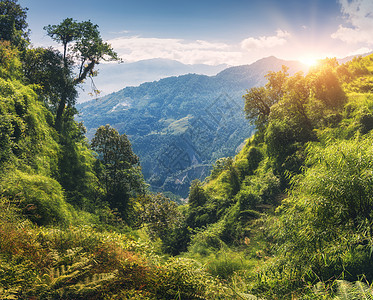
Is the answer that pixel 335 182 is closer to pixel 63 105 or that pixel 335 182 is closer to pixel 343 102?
pixel 343 102

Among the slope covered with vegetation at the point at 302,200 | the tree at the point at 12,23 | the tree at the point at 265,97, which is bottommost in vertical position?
the slope covered with vegetation at the point at 302,200

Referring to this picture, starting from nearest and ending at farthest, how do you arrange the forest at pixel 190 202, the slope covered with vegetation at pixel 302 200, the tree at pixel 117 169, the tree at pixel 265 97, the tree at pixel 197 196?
the forest at pixel 190 202, the slope covered with vegetation at pixel 302 200, the tree at pixel 117 169, the tree at pixel 197 196, the tree at pixel 265 97

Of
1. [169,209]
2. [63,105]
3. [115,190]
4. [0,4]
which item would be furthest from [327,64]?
[0,4]

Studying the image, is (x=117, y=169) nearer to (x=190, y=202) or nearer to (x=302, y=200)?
(x=190, y=202)

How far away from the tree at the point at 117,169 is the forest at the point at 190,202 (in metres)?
0.12

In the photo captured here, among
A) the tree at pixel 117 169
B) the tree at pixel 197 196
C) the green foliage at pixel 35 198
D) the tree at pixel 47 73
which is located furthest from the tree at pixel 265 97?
the green foliage at pixel 35 198

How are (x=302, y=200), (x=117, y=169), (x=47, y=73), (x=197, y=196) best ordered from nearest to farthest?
1. (x=302, y=200)
2. (x=47, y=73)
3. (x=117, y=169)
4. (x=197, y=196)

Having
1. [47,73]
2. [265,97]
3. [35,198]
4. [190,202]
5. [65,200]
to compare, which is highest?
[47,73]

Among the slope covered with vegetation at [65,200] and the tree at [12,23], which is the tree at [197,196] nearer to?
the slope covered with vegetation at [65,200]

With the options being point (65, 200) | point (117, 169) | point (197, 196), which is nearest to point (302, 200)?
point (65, 200)

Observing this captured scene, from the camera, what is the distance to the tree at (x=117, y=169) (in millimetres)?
21562

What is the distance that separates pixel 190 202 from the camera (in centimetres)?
2636

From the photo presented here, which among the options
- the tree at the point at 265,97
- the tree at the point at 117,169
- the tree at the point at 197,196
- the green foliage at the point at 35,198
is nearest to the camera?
the green foliage at the point at 35,198

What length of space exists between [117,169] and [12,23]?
18.3 m
